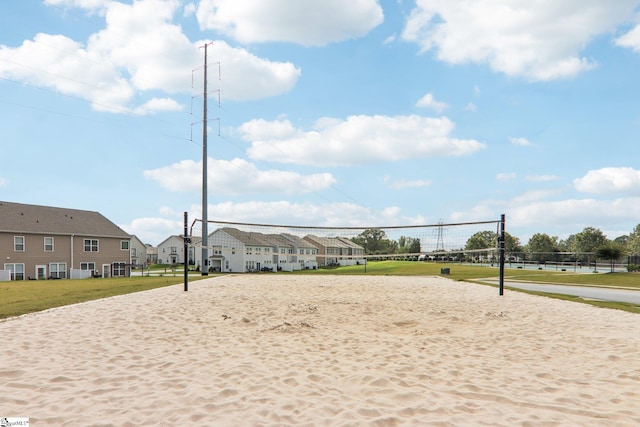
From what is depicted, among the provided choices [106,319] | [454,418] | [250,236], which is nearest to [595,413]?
[454,418]

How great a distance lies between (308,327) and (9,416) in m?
4.71

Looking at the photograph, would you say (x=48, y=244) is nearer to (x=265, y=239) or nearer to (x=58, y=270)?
(x=58, y=270)

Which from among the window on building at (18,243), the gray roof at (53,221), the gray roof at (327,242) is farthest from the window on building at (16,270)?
the gray roof at (327,242)

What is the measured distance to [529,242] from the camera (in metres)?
87.3

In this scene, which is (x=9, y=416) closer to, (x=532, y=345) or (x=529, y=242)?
(x=532, y=345)

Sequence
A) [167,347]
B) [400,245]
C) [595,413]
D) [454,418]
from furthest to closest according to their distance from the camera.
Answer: [400,245] < [167,347] < [595,413] < [454,418]

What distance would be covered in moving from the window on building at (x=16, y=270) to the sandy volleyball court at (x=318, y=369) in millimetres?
26900

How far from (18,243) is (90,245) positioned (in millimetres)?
5541

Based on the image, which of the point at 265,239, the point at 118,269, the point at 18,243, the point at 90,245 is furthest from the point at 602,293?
the point at 265,239

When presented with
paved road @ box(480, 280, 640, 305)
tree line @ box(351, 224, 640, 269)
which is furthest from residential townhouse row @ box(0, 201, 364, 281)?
tree line @ box(351, 224, 640, 269)

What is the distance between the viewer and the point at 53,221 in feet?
110

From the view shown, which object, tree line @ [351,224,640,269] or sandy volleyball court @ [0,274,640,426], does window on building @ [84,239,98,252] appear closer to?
sandy volleyball court @ [0,274,640,426]

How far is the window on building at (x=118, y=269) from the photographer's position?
36969 millimetres

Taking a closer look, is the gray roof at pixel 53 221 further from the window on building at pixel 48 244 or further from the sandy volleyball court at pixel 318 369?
the sandy volleyball court at pixel 318 369
